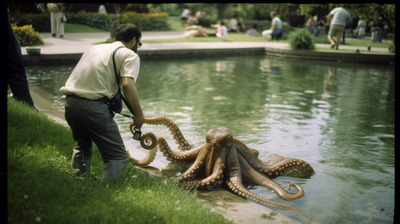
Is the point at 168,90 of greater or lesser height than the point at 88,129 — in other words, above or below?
below

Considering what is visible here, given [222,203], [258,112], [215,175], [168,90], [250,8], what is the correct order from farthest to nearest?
1. [250,8]
2. [168,90]
3. [258,112]
4. [215,175]
5. [222,203]

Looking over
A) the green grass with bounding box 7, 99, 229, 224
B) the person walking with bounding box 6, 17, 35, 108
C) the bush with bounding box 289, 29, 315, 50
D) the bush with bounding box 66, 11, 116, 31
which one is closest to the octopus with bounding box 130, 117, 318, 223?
the green grass with bounding box 7, 99, 229, 224

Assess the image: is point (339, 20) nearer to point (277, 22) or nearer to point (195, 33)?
point (277, 22)

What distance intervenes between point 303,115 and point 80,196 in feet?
24.5

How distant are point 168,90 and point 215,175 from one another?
785 centimetres

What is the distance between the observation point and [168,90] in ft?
44.0

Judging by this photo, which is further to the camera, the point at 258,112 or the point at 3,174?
the point at 258,112

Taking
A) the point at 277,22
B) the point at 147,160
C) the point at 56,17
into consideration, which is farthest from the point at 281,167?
the point at 277,22

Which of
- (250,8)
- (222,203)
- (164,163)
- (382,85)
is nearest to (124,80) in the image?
(222,203)

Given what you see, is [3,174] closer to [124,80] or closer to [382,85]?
[124,80]

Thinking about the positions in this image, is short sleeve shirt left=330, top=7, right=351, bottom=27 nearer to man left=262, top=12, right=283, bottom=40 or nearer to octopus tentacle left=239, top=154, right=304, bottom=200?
man left=262, top=12, right=283, bottom=40

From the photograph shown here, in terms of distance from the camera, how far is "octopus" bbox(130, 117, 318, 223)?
5699 mm

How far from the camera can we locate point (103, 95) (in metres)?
4.59

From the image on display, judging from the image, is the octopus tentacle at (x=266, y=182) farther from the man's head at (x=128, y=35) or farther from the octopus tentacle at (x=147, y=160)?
the man's head at (x=128, y=35)
